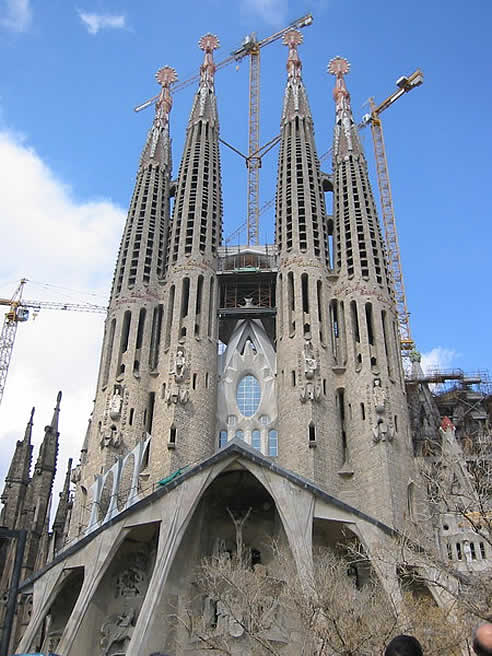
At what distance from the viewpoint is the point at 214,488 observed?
30.8 meters

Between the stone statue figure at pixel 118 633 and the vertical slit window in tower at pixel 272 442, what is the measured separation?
11.3 m

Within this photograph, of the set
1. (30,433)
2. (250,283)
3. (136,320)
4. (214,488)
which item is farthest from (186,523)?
(30,433)

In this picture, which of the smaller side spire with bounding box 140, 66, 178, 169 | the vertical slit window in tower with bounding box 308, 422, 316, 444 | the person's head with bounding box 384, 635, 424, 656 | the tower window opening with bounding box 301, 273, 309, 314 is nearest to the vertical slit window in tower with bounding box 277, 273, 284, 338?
the tower window opening with bounding box 301, 273, 309, 314

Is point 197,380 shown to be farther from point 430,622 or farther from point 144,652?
point 430,622

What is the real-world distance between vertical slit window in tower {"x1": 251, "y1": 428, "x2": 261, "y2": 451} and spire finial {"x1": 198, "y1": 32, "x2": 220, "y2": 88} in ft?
88.5

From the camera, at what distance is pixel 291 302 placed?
1534 inches

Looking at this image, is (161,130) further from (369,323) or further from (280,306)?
(369,323)

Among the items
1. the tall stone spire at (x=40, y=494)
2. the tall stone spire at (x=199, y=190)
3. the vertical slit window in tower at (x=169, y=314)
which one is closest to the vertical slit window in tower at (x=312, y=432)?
the vertical slit window in tower at (x=169, y=314)

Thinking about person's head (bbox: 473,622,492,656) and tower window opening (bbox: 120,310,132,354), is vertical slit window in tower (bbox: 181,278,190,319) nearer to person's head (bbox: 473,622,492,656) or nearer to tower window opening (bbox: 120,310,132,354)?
tower window opening (bbox: 120,310,132,354)

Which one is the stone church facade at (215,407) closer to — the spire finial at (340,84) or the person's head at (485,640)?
the spire finial at (340,84)

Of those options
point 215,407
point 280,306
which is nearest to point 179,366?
point 215,407

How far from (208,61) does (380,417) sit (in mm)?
33308

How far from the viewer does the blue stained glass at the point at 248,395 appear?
125 ft

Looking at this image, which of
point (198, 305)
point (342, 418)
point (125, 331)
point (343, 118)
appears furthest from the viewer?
point (343, 118)
